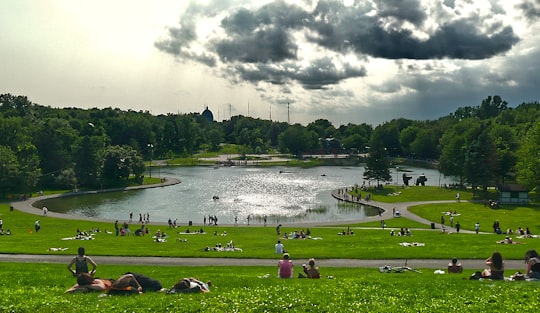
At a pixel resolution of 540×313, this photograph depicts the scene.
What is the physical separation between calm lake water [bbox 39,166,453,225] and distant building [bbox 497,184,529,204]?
21318 millimetres

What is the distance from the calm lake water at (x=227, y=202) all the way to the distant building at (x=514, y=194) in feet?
69.9

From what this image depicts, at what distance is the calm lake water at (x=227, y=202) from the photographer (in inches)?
2744

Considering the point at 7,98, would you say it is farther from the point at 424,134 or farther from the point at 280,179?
the point at 424,134

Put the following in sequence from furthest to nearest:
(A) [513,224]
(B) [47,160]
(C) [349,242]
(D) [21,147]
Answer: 1. (B) [47,160]
2. (D) [21,147]
3. (A) [513,224]
4. (C) [349,242]

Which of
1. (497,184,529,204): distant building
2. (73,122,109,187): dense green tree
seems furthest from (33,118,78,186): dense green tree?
(497,184,529,204): distant building

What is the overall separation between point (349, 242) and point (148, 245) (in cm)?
A: 1634

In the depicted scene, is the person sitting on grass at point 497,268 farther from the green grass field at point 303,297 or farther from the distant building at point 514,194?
the distant building at point 514,194

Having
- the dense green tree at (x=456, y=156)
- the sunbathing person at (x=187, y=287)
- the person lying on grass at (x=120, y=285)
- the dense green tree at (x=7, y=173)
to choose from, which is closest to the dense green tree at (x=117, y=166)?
the dense green tree at (x=7, y=173)

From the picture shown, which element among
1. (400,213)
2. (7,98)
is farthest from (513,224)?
(7,98)

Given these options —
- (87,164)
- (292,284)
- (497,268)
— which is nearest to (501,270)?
(497,268)

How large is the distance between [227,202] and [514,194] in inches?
1870

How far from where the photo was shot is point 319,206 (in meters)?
79.0

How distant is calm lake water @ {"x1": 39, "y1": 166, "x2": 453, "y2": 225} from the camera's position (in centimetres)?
6969

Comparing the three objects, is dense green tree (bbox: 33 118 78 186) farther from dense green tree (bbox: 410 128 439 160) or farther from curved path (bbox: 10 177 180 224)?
dense green tree (bbox: 410 128 439 160)
